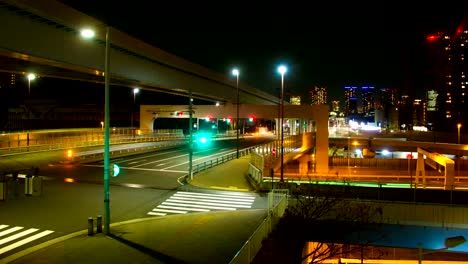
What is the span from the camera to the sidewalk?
39.8ft

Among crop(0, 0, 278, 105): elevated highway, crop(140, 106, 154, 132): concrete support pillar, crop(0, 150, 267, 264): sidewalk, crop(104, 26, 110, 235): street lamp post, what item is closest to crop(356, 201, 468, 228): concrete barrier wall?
crop(0, 150, 267, 264): sidewalk

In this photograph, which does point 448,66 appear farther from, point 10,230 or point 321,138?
point 10,230

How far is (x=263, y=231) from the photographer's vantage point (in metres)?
14.5

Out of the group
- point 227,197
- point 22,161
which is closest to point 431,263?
point 227,197

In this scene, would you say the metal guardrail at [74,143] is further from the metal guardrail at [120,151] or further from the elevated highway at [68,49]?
the elevated highway at [68,49]

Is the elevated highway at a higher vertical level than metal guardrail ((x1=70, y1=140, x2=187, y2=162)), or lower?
higher

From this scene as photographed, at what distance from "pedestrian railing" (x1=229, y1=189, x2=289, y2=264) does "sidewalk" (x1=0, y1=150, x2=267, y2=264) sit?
61cm

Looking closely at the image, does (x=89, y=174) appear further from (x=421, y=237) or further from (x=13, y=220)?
(x=421, y=237)

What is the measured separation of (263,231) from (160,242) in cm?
351

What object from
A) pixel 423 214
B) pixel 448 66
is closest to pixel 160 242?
pixel 423 214

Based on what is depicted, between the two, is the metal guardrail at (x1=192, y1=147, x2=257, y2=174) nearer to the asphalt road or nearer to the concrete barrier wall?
the asphalt road

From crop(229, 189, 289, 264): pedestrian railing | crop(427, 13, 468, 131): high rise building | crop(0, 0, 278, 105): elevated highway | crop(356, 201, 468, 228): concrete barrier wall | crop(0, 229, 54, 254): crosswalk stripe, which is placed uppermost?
crop(427, 13, 468, 131): high rise building

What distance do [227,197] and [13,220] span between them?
10454 mm

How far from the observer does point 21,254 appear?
12.3 meters
